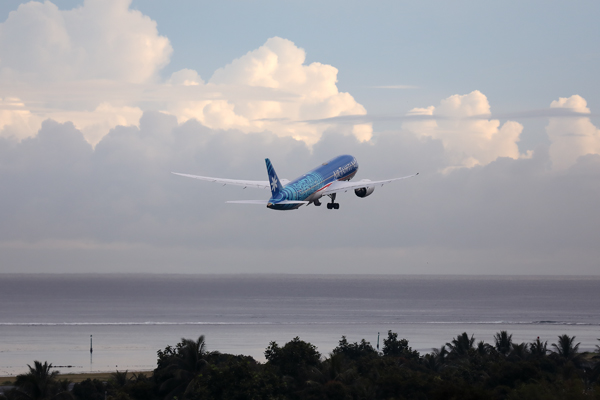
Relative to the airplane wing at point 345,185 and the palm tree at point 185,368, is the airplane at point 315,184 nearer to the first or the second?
the airplane wing at point 345,185

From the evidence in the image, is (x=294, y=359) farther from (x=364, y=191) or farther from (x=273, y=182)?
(x=364, y=191)

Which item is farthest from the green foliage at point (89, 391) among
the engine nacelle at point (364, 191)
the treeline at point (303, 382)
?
the engine nacelle at point (364, 191)

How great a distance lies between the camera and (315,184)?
7669 centimetres

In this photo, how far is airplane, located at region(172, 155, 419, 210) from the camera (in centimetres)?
6874

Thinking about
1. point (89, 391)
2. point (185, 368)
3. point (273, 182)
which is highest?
point (273, 182)

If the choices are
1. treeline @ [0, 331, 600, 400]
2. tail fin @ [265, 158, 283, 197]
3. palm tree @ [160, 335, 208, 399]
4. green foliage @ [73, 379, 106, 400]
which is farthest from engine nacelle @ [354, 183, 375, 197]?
green foliage @ [73, 379, 106, 400]

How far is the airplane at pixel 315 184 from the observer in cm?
6874

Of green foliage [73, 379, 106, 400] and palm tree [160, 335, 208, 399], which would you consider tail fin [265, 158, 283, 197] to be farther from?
green foliage [73, 379, 106, 400]

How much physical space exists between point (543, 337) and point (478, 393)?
15163 cm

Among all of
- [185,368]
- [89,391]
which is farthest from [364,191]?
[89,391]

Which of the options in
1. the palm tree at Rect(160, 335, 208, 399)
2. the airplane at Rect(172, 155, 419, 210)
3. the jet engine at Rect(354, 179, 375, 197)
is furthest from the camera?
the jet engine at Rect(354, 179, 375, 197)

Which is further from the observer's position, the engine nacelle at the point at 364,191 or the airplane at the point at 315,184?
the engine nacelle at the point at 364,191

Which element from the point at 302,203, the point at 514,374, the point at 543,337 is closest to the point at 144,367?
the point at 302,203

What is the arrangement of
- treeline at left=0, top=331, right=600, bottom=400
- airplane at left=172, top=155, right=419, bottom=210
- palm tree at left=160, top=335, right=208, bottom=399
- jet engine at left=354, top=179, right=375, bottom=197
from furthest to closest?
jet engine at left=354, top=179, right=375, bottom=197 → airplane at left=172, top=155, right=419, bottom=210 → palm tree at left=160, top=335, right=208, bottom=399 → treeline at left=0, top=331, right=600, bottom=400
